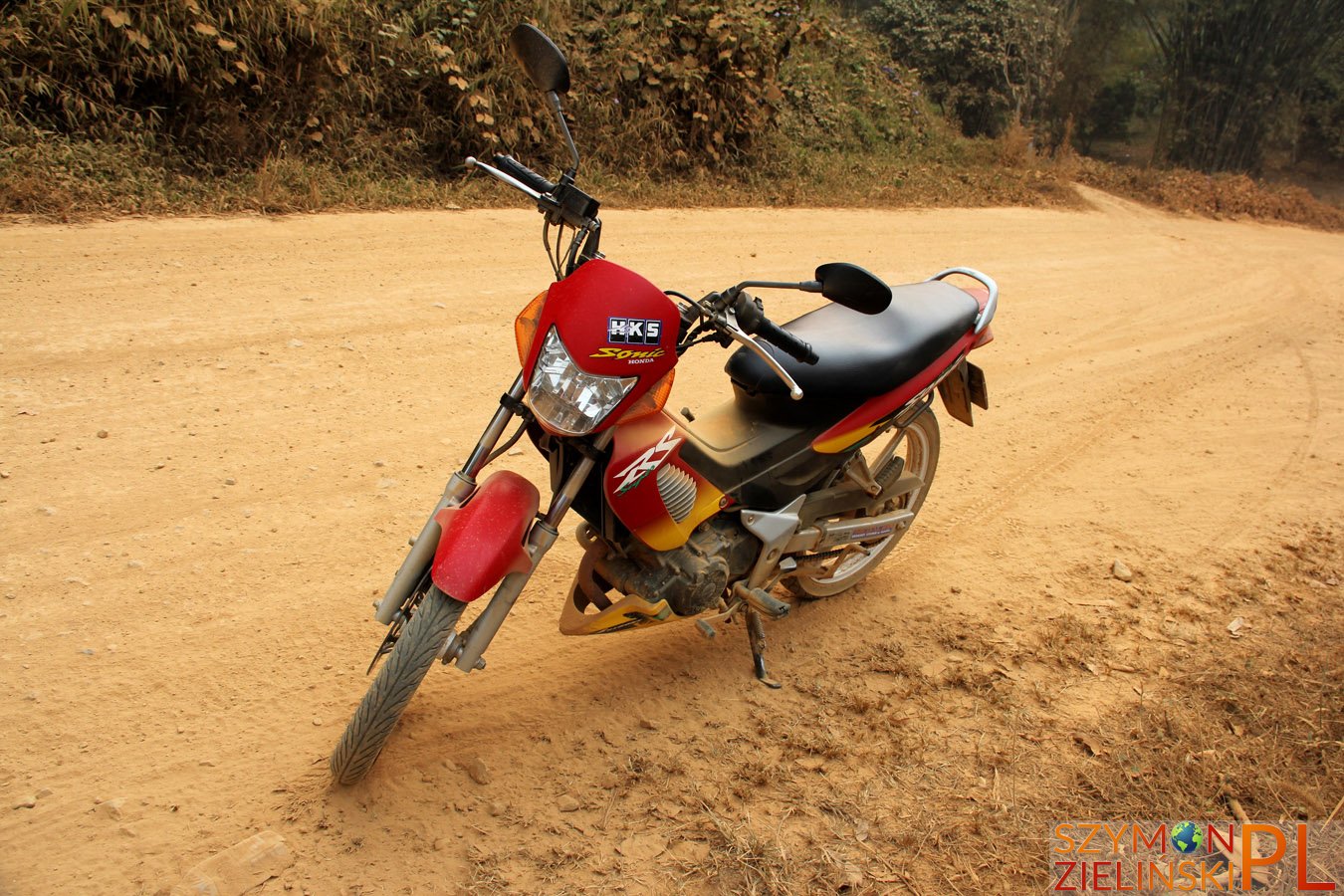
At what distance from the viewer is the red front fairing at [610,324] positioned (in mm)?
2432

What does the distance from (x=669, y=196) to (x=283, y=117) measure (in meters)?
3.18

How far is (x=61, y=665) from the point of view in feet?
9.53

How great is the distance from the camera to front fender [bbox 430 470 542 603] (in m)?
2.42

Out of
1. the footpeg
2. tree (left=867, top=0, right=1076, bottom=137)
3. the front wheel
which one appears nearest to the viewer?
the front wheel

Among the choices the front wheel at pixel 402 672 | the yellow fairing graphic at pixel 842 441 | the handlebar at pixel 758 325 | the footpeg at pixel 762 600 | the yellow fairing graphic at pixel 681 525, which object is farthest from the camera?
the yellow fairing graphic at pixel 842 441

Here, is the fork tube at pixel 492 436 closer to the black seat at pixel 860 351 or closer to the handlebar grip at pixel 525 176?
the handlebar grip at pixel 525 176

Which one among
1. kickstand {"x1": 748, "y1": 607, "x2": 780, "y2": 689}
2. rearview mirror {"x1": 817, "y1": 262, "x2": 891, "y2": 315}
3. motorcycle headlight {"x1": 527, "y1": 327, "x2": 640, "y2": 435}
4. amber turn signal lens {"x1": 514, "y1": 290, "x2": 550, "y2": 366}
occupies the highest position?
rearview mirror {"x1": 817, "y1": 262, "x2": 891, "y2": 315}

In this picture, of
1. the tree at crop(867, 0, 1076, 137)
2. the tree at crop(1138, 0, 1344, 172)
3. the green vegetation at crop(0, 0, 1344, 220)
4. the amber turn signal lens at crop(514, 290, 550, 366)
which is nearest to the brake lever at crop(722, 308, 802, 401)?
the amber turn signal lens at crop(514, 290, 550, 366)

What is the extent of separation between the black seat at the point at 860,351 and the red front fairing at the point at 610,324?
681mm

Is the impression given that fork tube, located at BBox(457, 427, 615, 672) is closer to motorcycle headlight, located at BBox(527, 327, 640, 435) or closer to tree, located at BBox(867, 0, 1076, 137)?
motorcycle headlight, located at BBox(527, 327, 640, 435)

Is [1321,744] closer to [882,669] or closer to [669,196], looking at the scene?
[882,669]

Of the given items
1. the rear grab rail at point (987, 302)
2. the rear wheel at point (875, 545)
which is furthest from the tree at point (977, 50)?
the rear wheel at point (875, 545)

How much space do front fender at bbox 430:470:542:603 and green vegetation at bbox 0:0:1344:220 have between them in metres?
4.98

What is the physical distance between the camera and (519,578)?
8.43ft
